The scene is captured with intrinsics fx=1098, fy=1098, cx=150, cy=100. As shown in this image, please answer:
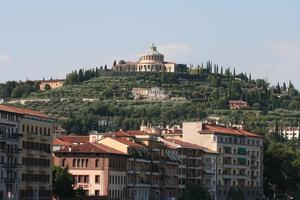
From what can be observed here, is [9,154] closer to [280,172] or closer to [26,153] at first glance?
[26,153]

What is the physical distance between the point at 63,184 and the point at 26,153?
19.0 ft

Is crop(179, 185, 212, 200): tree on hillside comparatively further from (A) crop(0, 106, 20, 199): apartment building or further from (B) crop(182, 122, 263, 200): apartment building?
(A) crop(0, 106, 20, 199): apartment building

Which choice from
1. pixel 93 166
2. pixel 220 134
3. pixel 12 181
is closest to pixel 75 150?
pixel 93 166

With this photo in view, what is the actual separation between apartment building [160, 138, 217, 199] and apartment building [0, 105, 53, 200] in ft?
102

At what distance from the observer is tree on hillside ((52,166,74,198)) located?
10969 cm

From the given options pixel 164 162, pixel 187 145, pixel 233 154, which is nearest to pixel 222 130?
pixel 233 154

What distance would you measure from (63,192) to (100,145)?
49.3 feet

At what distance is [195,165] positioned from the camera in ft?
477

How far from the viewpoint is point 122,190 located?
12475 cm

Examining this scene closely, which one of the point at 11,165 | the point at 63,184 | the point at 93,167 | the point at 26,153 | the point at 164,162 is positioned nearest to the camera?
the point at 11,165

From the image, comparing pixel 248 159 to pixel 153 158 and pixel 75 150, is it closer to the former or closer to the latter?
pixel 153 158

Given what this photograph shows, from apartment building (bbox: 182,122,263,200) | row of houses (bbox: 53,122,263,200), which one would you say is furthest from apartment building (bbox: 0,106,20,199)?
apartment building (bbox: 182,122,263,200)

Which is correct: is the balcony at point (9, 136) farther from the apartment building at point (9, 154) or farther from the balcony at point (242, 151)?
the balcony at point (242, 151)

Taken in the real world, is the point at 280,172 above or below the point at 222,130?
below
